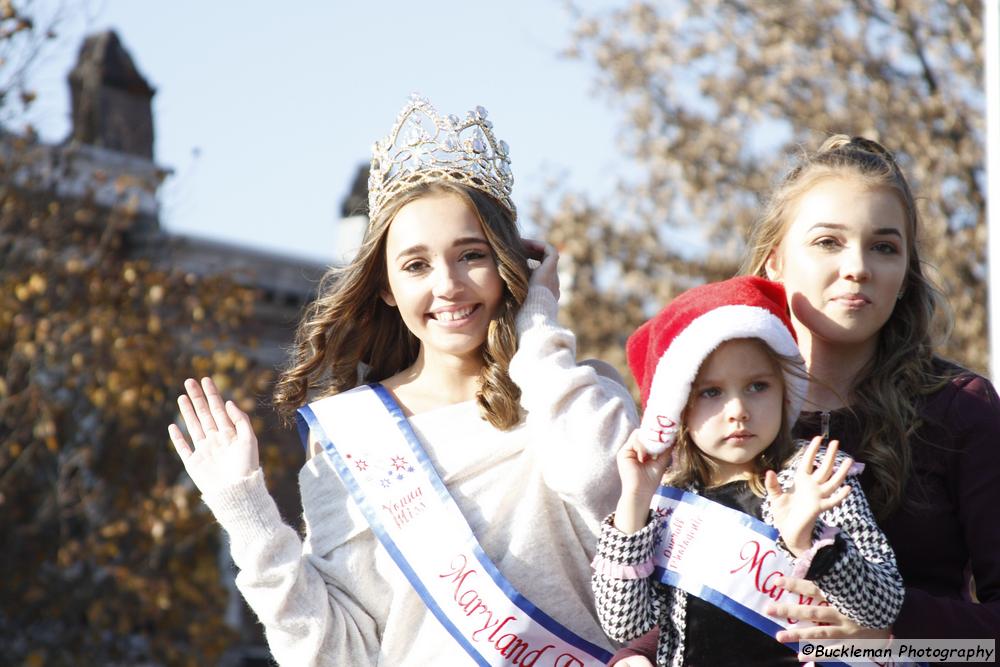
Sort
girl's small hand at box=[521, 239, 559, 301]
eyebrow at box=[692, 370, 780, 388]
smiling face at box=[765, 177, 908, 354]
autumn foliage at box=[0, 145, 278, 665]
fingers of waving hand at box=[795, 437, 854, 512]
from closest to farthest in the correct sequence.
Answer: fingers of waving hand at box=[795, 437, 854, 512]
eyebrow at box=[692, 370, 780, 388]
smiling face at box=[765, 177, 908, 354]
girl's small hand at box=[521, 239, 559, 301]
autumn foliage at box=[0, 145, 278, 665]

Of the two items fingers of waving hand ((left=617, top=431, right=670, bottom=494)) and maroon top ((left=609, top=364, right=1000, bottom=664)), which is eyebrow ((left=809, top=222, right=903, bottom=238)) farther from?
fingers of waving hand ((left=617, top=431, right=670, bottom=494))

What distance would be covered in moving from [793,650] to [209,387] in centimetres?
155

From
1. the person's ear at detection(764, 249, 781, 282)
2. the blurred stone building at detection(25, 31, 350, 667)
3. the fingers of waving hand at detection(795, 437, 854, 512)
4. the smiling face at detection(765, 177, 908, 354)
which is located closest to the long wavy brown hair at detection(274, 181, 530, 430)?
the person's ear at detection(764, 249, 781, 282)

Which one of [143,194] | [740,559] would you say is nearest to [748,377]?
[740,559]

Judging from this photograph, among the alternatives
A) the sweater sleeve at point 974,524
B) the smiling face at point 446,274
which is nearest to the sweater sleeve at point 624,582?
the sweater sleeve at point 974,524

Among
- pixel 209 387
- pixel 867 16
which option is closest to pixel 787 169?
pixel 209 387

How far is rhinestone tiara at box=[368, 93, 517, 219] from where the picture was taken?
12.2 ft

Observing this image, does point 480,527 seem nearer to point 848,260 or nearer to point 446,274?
point 446,274

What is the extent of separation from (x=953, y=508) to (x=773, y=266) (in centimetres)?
75

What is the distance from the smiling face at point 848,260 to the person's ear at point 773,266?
0.47ft

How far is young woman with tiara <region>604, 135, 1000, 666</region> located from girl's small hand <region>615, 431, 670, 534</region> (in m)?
0.27

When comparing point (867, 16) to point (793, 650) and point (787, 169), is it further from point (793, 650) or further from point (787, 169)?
point (793, 650)

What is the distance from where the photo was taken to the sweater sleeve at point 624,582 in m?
2.99

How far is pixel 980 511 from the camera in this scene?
307cm
